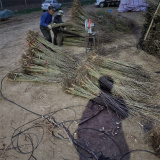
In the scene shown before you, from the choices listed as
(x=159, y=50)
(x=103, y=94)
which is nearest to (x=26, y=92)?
(x=103, y=94)

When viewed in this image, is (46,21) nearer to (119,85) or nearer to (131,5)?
(119,85)

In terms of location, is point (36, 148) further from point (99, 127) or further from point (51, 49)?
point (51, 49)

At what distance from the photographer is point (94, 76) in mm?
3582

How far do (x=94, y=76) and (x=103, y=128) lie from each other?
129cm

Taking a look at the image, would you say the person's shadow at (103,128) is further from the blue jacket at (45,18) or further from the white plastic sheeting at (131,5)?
the white plastic sheeting at (131,5)

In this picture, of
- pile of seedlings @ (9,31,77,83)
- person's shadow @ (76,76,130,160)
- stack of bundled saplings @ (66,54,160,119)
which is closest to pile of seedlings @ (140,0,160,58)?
stack of bundled saplings @ (66,54,160,119)

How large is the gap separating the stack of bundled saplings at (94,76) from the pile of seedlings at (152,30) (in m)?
2.38

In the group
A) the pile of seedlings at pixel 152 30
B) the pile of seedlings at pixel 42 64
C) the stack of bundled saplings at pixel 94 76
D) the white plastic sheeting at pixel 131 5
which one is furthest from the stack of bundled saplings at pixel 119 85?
the white plastic sheeting at pixel 131 5

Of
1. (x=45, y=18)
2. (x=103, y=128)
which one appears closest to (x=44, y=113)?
(x=103, y=128)

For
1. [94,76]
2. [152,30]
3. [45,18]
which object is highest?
[45,18]

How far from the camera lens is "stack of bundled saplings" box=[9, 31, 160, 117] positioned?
3174 millimetres

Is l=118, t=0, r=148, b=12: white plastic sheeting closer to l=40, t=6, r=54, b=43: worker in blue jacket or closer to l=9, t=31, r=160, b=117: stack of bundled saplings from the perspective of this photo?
l=40, t=6, r=54, b=43: worker in blue jacket

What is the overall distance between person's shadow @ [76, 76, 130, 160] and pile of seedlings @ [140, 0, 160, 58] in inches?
127

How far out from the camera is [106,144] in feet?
8.32
